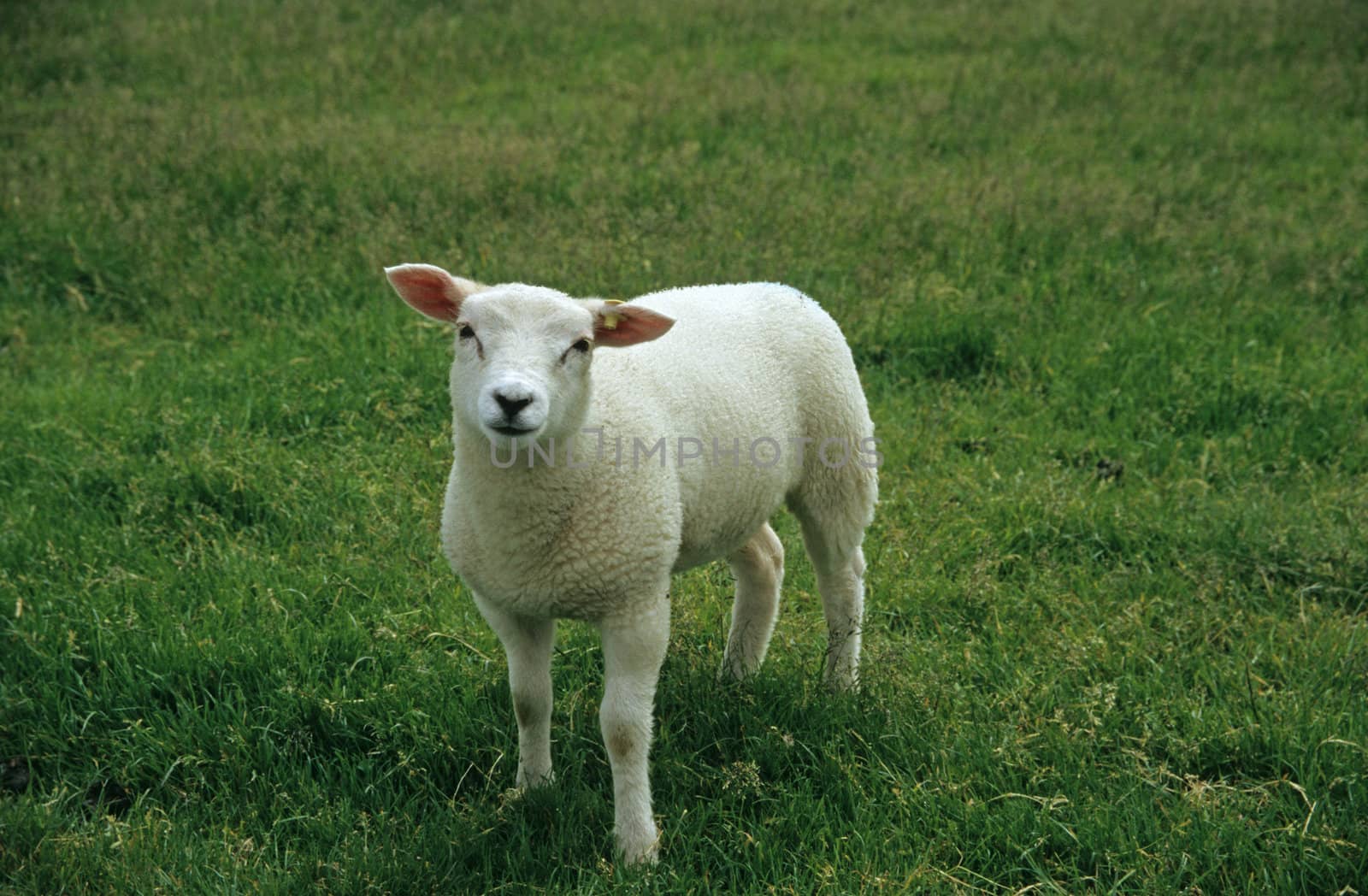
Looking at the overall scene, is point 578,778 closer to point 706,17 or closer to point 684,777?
point 684,777

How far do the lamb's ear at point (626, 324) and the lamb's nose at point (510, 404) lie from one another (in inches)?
14.2

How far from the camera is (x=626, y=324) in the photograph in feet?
10.2

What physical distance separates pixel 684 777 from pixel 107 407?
10.8 ft

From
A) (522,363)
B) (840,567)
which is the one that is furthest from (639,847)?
(522,363)

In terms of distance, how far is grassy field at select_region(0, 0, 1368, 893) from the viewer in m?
3.31

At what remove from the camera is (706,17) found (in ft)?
38.3

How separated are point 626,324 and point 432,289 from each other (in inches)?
19.5

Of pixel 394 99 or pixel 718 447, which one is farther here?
pixel 394 99

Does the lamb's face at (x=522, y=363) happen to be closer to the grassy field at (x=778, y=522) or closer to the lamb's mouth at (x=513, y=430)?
the lamb's mouth at (x=513, y=430)

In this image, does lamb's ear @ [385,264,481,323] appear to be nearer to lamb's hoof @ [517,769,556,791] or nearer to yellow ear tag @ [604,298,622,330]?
yellow ear tag @ [604,298,622,330]

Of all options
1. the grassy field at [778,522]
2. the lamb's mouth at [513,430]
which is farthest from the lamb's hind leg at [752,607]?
the lamb's mouth at [513,430]

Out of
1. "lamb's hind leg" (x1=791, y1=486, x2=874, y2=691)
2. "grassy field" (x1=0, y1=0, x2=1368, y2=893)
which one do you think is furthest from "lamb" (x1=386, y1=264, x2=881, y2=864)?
"grassy field" (x1=0, y1=0, x2=1368, y2=893)

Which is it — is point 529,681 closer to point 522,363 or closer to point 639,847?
point 639,847

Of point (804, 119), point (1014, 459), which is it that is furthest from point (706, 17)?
point (1014, 459)
